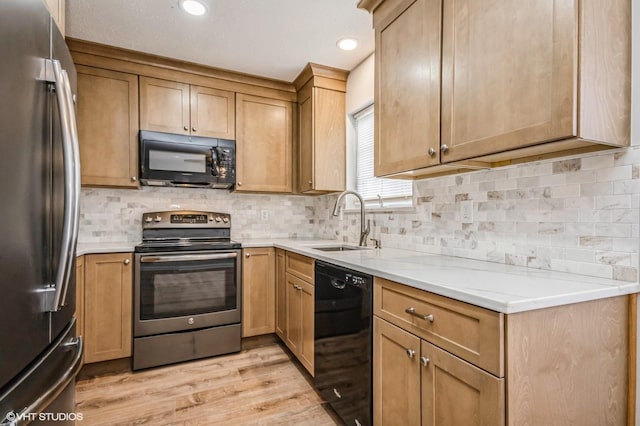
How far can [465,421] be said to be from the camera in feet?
3.31

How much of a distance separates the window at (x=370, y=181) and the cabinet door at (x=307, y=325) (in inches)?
35.4

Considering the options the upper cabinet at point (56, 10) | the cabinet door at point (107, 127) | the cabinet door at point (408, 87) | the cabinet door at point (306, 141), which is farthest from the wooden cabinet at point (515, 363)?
the cabinet door at point (107, 127)

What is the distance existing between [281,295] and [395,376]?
1.56 m

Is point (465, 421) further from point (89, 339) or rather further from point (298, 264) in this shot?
point (89, 339)

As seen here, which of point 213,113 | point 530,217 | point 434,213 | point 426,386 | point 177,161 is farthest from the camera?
point 213,113

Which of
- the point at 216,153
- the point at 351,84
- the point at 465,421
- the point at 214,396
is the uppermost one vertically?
the point at 351,84

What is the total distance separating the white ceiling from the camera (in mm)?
2029

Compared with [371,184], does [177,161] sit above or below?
above

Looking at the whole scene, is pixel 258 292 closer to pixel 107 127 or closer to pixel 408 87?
pixel 107 127

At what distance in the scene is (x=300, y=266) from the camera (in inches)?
92.9

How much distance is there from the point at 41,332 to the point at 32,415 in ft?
0.63

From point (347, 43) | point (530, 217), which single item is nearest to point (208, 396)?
point (530, 217)

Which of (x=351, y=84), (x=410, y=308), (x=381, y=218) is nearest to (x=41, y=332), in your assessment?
(x=410, y=308)

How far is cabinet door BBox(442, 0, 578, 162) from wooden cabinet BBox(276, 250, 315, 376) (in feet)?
4.12
